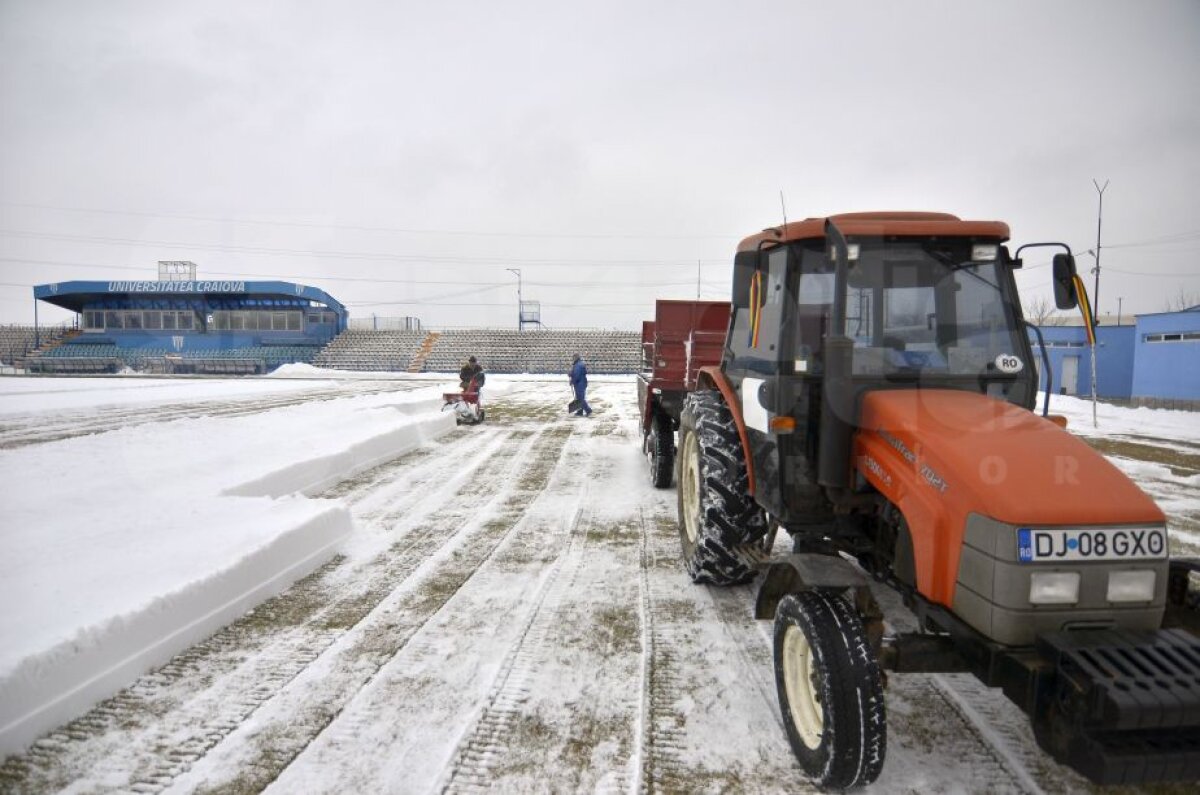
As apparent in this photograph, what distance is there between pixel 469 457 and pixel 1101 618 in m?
8.04

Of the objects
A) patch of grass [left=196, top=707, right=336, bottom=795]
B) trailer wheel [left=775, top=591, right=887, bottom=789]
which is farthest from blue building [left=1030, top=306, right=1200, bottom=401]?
patch of grass [left=196, top=707, right=336, bottom=795]

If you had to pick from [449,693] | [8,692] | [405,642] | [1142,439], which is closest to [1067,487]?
[449,693]

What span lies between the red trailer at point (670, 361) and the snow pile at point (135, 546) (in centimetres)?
360

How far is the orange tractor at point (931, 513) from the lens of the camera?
1845 mm

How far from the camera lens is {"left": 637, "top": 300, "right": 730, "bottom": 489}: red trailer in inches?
287

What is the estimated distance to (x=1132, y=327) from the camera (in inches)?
1008

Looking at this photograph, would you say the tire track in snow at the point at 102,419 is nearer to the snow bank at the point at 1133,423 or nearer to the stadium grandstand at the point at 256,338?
the snow bank at the point at 1133,423

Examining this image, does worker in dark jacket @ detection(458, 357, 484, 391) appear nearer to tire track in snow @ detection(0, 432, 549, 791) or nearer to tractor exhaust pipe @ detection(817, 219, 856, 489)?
tire track in snow @ detection(0, 432, 549, 791)

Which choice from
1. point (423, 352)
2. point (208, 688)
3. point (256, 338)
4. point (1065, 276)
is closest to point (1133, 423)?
point (1065, 276)

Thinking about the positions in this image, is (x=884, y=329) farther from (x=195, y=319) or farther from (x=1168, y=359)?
(x=195, y=319)

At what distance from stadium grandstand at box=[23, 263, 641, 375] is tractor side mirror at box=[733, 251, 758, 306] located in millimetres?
37890

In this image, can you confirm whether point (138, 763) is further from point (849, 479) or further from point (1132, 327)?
point (1132, 327)

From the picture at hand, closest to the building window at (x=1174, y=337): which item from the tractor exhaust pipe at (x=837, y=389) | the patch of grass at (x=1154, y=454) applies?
the patch of grass at (x=1154, y=454)

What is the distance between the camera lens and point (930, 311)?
3.00 metres
